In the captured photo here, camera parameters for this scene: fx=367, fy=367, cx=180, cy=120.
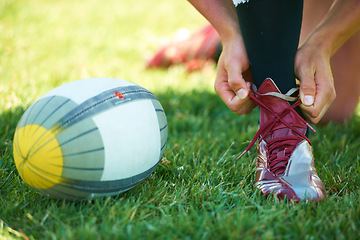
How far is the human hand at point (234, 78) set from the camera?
5.37 ft

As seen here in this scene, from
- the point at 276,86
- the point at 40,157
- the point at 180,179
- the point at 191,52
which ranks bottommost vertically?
the point at 180,179

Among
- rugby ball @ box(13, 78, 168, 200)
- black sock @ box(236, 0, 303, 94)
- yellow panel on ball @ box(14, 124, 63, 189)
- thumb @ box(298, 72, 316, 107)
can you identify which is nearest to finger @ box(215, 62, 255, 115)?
black sock @ box(236, 0, 303, 94)

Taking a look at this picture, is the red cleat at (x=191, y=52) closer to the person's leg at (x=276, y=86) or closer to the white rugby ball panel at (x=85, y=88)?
the person's leg at (x=276, y=86)

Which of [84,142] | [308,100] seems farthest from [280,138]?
[84,142]

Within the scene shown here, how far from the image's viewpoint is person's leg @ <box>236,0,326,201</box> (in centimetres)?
157

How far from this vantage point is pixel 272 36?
162cm

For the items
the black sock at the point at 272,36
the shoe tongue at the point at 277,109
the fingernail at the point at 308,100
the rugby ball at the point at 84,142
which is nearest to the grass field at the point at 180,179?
the rugby ball at the point at 84,142

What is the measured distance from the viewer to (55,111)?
1351mm

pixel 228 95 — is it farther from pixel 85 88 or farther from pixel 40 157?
pixel 40 157

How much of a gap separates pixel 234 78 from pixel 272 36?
9.8 inches

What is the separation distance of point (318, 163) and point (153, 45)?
3.00 m

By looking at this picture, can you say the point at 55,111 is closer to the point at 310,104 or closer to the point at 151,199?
the point at 151,199

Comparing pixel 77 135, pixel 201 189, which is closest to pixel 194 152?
pixel 201 189

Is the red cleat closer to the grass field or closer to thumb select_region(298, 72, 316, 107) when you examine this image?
the grass field
